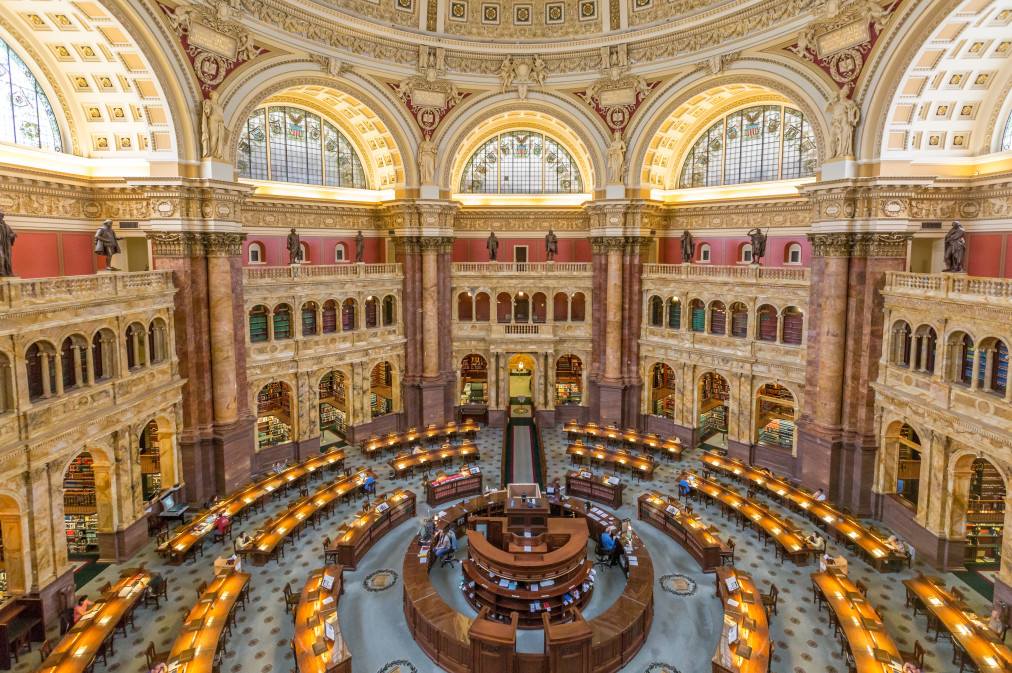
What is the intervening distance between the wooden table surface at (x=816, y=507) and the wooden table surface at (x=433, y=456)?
11.0 meters

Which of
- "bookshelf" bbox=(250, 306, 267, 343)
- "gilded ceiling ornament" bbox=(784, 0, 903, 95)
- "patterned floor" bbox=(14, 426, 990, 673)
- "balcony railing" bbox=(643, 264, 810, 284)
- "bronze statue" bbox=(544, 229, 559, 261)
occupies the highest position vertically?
"gilded ceiling ornament" bbox=(784, 0, 903, 95)

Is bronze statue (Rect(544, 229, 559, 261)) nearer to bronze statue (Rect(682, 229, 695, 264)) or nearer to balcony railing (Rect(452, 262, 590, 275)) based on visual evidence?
balcony railing (Rect(452, 262, 590, 275))

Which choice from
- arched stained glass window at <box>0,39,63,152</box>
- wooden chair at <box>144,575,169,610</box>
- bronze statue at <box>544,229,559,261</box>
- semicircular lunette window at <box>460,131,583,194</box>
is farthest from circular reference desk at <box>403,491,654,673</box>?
semicircular lunette window at <box>460,131,583,194</box>

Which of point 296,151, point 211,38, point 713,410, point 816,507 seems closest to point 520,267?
point 296,151

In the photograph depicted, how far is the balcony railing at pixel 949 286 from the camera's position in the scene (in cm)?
1681

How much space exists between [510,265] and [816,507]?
756 inches

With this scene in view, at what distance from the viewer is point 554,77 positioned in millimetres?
30531

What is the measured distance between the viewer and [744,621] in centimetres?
1466

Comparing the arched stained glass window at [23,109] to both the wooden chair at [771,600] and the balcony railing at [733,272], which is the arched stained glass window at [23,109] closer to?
the balcony railing at [733,272]

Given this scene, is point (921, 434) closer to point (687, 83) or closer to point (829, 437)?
point (829, 437)

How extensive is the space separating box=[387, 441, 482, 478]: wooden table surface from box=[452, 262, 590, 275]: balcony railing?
33.3 ft

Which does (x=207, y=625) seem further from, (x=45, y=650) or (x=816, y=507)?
(x=816, y=507)

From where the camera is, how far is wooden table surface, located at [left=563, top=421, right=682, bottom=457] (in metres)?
28.7

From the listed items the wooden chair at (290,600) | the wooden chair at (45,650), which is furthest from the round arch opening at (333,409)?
the wooden chair at (45,650)
